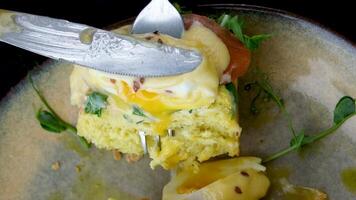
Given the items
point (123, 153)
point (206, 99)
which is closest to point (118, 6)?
point (123, 153)

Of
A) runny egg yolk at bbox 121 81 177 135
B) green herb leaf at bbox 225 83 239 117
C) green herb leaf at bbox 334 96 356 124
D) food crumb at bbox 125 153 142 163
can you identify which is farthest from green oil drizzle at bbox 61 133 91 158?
green herb leaf at bbox 334 96 356 124

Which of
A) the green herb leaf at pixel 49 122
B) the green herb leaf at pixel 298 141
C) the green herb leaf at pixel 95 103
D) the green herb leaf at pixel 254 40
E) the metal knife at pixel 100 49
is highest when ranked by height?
the metal knife at pixel 100 49

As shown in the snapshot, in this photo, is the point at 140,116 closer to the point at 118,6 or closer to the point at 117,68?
the point at 117,68

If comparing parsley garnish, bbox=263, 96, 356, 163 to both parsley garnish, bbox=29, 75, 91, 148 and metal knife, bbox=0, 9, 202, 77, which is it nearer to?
metal knife, bbox=0, 9, 202, 77

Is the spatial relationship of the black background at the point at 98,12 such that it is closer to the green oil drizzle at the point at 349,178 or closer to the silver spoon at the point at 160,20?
the silver spoon at the point at 160,20

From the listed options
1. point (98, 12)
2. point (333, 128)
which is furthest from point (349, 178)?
point (98, 12)

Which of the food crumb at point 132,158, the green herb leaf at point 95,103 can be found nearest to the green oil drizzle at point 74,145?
the food crumb at point 132,158
